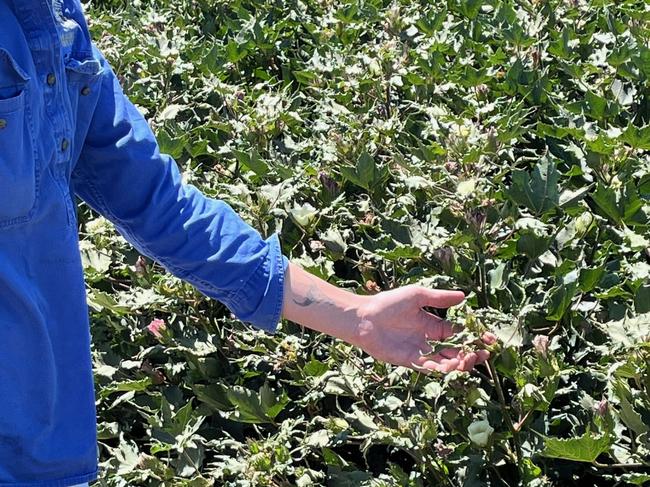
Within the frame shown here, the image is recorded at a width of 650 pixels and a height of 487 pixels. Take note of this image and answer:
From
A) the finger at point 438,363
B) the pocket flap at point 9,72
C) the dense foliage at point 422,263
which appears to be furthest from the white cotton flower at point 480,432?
the pocket flap at point 9,72

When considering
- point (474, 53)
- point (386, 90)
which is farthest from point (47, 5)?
point (474, 53)

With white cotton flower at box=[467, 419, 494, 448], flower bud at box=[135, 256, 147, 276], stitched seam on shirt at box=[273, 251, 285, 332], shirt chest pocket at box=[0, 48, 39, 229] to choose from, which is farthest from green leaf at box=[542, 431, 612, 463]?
flower bud at box=[135, 256, 147, 276]

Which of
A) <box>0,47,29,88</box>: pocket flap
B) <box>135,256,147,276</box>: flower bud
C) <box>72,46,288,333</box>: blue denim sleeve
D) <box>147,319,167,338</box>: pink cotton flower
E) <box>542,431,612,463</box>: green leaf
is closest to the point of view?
<box>0,47,29,88</box>: pocket flap

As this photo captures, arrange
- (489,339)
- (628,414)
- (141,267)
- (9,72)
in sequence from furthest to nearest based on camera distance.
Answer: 1. (141,267)
2. (489,339)
3. (628,414)
4. (9,72)

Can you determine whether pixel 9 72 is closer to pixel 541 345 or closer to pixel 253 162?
pixel 541 345

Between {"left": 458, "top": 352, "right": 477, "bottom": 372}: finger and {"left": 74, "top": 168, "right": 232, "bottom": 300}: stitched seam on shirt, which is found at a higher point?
{"left": 74, "top": 168, "right": 232, "bottom": 300}: stitched seam on shirt

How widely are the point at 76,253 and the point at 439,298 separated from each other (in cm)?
59

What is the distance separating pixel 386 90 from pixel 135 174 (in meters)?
1.20

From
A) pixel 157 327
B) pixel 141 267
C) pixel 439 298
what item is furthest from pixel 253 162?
pixel 439 298

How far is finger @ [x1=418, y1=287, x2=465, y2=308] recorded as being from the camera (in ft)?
5.89

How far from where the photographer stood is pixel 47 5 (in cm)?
147

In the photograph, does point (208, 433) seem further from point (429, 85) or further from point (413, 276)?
point (429, 85)

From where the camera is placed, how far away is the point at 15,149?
1446mm

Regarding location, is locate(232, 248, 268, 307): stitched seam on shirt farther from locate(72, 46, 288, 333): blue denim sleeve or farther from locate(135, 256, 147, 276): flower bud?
locate(135, 256, 147, 276): flower bud
